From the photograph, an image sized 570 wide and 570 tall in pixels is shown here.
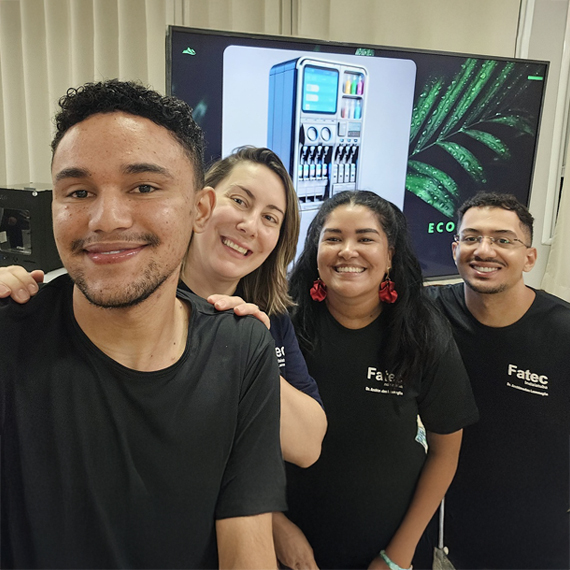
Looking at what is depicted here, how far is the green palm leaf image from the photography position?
9.45ft

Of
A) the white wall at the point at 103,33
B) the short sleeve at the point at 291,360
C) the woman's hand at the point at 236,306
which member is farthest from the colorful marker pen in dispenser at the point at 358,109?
the woman's hand at the point at 236,306

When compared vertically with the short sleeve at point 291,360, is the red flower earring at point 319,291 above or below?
above

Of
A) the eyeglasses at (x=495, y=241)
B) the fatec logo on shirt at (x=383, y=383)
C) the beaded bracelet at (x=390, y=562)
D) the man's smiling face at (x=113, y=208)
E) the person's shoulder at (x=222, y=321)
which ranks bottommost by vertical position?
the beaded bracelet at (x=390, y=562)

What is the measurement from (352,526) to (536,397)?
79 cm

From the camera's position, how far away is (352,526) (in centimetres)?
156

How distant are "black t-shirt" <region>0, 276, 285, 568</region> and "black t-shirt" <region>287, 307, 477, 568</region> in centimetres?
59

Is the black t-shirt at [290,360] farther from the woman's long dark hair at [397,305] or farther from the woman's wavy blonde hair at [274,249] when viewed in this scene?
A: the woman's long dark hair at [397,305]

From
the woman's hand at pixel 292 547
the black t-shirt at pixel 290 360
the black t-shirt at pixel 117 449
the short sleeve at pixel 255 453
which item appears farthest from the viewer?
the woman's hand at pixel 292 547

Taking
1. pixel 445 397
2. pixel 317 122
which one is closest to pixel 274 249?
A: pixel 445 397

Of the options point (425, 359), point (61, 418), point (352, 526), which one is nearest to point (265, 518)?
point (61, 418)

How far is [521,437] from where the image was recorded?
1.77 metres

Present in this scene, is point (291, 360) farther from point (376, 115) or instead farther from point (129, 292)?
point (376, 115)

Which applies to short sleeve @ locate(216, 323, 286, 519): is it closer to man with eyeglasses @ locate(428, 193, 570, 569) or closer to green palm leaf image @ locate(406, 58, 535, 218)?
man with eyeglasses @ locate(428, 193, 570, 569)

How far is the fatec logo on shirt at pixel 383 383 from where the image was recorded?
1.58m
